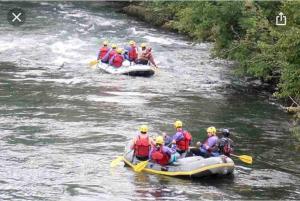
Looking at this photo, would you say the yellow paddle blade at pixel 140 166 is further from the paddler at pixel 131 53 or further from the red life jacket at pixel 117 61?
the paddler at pixel 131 53

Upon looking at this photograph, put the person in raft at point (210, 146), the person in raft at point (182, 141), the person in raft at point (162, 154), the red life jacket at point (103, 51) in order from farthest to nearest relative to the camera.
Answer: the red life jacket at point (103, 51) < the person in raft at point (182, 141) < the person in raft at point (210, 146) < the person in raft at point (162, 154)

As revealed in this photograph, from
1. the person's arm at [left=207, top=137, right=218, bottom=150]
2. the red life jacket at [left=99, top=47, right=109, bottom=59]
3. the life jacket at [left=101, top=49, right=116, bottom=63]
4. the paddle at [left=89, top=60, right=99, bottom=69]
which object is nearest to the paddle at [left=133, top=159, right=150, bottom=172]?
the person's arm at [left=207, top=137, right=218, bottom=150]

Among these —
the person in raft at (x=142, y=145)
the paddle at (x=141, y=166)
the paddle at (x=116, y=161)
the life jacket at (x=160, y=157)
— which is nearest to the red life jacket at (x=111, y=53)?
the paddle at (x=116, y=161)

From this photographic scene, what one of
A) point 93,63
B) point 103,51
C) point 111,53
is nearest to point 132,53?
point 111,53

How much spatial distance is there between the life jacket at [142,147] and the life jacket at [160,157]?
395 millimetres

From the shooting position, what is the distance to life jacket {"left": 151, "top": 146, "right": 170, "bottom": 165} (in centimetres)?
1590

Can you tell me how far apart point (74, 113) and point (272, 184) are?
8510mm

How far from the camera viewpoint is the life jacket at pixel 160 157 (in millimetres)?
15898

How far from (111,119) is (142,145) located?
505cm

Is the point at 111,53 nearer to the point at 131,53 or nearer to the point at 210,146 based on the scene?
the point at 131,53

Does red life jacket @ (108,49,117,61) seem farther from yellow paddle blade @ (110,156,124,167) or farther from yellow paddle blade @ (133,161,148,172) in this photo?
yellow paddle blade @ (133,161,148,172)

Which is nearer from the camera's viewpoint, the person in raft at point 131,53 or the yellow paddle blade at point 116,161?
the yellow paddle blade at point 116,161

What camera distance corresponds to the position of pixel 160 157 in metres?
15.9

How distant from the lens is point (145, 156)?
1650 cm
